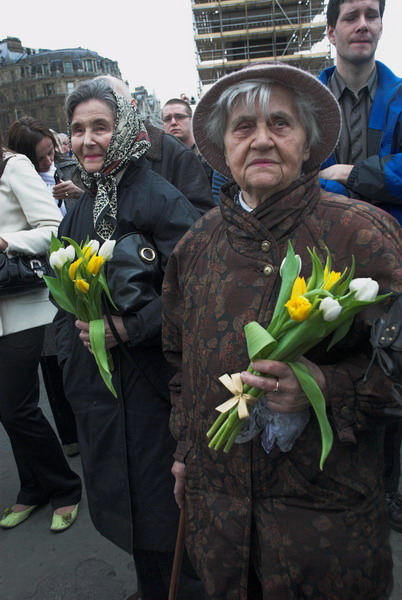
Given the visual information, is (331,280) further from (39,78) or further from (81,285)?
(39,78)

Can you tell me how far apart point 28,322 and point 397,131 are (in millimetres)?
2054

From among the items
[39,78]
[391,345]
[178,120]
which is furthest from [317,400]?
[39,78]

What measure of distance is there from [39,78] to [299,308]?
66855 mm

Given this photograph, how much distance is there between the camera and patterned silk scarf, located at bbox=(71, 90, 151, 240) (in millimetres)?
Answer: 1965

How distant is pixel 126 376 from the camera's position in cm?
196

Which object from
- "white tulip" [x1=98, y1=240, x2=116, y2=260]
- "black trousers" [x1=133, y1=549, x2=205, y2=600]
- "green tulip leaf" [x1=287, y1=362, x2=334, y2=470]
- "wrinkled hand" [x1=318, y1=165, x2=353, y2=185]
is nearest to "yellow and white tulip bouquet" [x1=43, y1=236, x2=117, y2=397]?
"white tulip" [x1=98, y1=240, x2=116, y2=260]

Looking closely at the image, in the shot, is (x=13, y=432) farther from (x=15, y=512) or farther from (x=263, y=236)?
(x=263, y=236)

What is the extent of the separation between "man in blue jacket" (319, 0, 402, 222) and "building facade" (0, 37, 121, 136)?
60885mm

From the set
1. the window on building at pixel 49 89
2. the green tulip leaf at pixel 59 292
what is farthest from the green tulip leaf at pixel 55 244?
the window on building at pixel 49 89

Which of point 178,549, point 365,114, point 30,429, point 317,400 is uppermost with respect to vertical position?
point 365,114

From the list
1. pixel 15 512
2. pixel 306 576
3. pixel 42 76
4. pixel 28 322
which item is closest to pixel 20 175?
pixel 28 322

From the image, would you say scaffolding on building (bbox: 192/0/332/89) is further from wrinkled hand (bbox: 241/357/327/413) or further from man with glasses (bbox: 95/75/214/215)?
wrinkled hand (bbox: 241/357/327/413)

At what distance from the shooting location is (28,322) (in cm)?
270

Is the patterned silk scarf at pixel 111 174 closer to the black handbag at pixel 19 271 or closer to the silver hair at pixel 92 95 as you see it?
the silver hair at pixel 92 95
